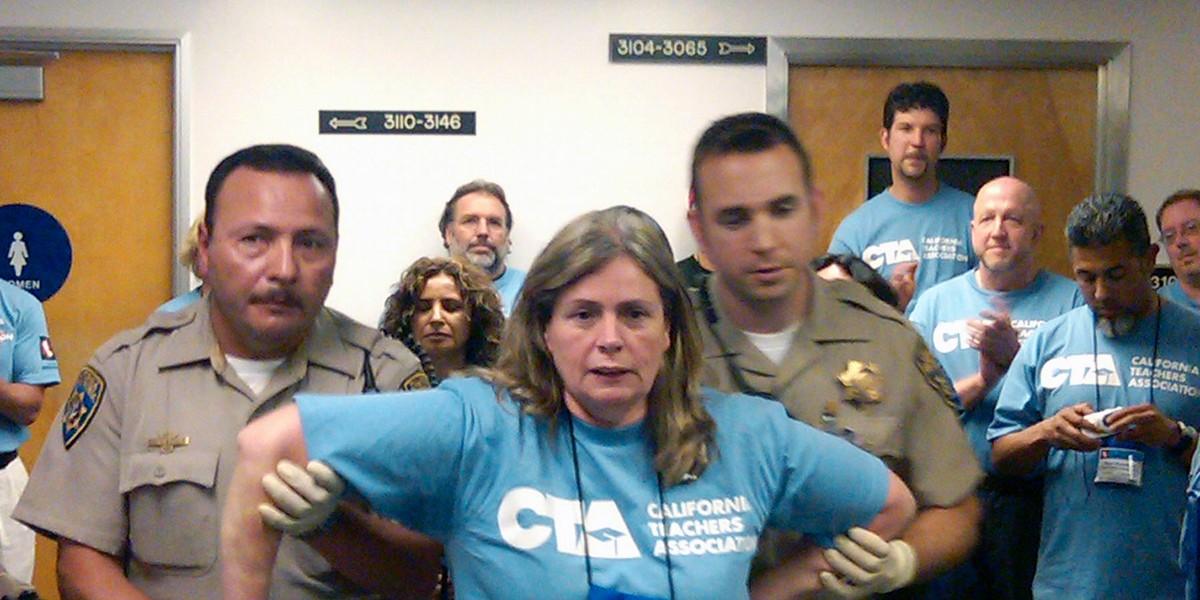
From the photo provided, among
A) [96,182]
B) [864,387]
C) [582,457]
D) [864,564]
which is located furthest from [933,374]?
[96,182]

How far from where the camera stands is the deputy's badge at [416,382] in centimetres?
205

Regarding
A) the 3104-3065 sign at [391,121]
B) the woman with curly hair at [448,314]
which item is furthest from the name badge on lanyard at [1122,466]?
the 3104-3065 sign at [391,121]

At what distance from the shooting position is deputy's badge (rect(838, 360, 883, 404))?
77.4 inches

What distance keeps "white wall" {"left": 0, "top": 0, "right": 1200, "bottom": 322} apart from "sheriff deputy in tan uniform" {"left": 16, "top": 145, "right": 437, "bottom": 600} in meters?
2.88

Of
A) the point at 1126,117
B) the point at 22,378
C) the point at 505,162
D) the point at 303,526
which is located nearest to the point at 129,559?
the point at 303,526

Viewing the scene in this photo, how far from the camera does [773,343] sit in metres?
1.97

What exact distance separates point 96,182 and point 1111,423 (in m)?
3.76

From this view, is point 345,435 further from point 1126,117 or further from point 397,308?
point 1126,117

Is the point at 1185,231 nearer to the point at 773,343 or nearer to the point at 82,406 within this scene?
the point at 773,343

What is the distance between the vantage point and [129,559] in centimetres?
198

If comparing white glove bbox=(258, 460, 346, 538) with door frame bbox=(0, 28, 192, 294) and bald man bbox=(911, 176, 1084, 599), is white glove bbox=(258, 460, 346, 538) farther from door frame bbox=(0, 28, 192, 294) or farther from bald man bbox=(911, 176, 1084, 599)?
door frame bbox=(0, 28, 192, 294)

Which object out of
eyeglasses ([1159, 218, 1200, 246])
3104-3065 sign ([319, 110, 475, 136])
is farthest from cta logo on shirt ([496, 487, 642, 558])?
3104-3065 sign ([319, 110, 475, 136])

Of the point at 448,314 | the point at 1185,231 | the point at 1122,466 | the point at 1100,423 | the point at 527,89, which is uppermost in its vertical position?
the point at 527,89

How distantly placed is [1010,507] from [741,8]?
230cm
